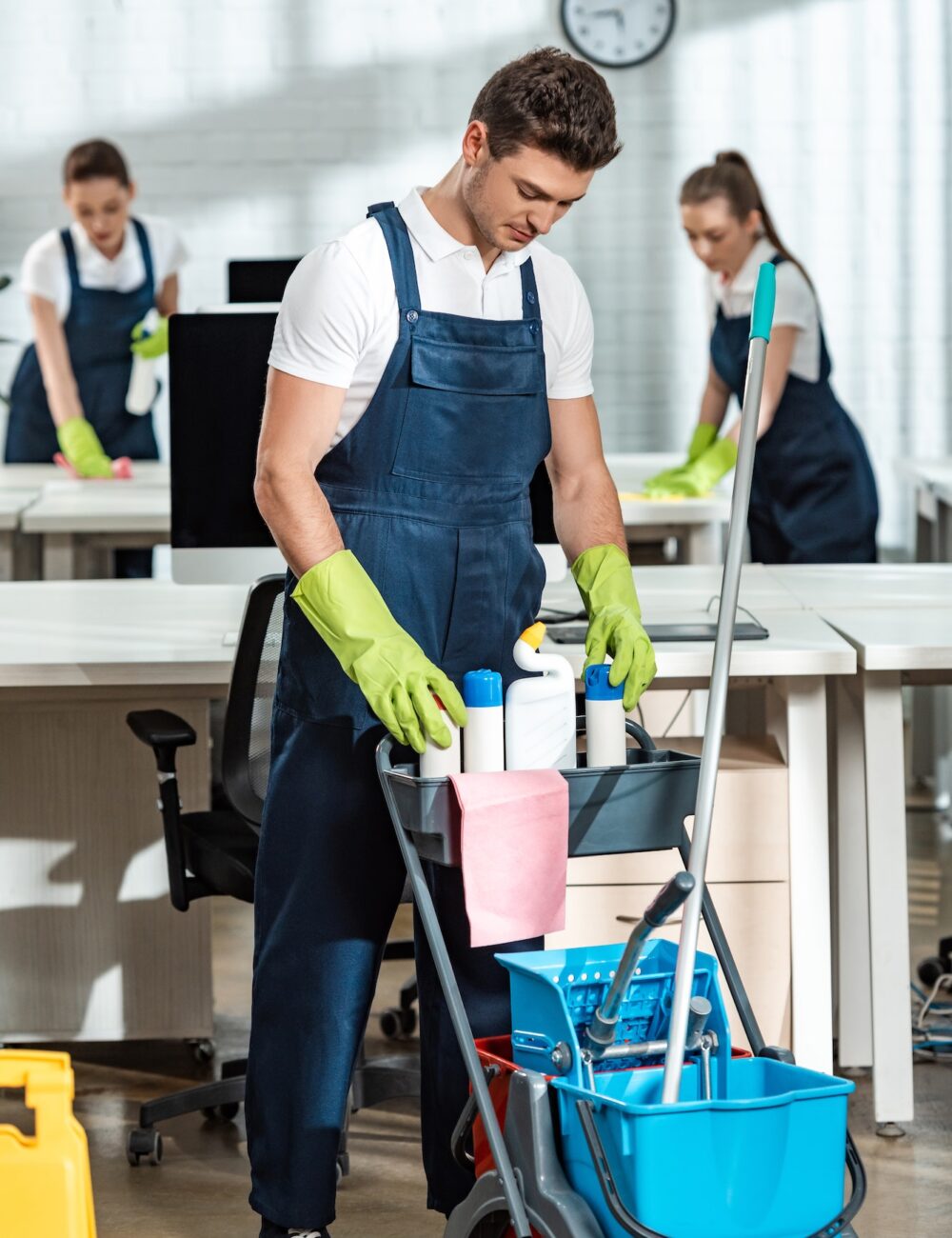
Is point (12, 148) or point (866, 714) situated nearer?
point (866, 714)

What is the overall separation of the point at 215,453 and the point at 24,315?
337cm

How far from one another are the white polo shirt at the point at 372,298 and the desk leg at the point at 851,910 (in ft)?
3.46

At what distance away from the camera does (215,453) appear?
2.88 meters

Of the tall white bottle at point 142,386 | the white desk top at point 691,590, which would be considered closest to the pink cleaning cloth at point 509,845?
→ the white desk top at point 691,590

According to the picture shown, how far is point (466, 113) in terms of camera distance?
5.98m

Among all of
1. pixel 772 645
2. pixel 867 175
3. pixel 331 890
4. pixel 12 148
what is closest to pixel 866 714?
pixel 772 645

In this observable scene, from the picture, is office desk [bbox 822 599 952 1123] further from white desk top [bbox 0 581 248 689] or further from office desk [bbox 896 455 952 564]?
office desk [bbox 896 455 952 564]

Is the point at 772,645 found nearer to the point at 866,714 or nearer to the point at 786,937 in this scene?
the point at 866,714

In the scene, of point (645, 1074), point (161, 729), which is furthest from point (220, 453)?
point (645, 1074)

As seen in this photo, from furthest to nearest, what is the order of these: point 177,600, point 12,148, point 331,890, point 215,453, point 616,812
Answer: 1. point 12,148
2. point 177,600
3. point 215,453
4. point 331,890
5. point 616,812

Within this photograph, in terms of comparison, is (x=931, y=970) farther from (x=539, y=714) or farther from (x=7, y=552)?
(x=7, y=552)

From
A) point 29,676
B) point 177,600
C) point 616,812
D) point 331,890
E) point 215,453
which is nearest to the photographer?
point 616,812

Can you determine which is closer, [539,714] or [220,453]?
[539,714]

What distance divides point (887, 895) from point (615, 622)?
0.89 metres
